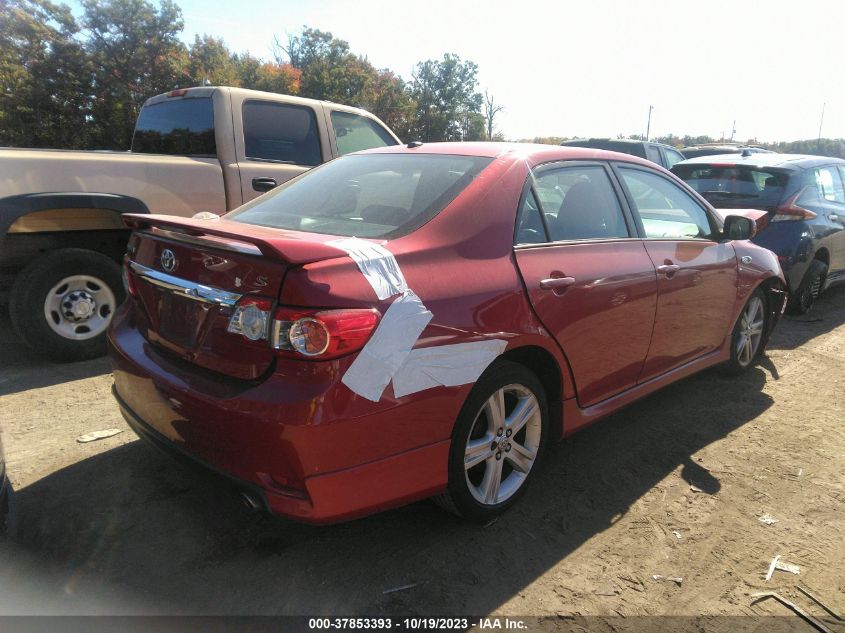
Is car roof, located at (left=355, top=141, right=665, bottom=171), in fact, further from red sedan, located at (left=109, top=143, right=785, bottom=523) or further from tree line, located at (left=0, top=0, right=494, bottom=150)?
tree line, located at (left=0, top=0, right=494, bottom=150)

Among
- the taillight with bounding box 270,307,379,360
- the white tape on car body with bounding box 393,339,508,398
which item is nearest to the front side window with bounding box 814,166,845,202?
the white tape on car body with bounding box 393,339,508,398

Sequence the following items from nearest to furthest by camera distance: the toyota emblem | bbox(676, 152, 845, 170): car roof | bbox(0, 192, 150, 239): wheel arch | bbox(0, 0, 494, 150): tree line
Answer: the toyota emblem, bbox(0, 192, 150, 239): wheel arch, bbox(676, 152, 845, 170): car roof, bbox(0, 0, 494, 150): tree line

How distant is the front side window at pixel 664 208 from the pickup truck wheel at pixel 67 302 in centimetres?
373

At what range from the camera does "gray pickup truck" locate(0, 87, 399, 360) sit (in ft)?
13.6

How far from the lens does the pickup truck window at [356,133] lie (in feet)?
20.1

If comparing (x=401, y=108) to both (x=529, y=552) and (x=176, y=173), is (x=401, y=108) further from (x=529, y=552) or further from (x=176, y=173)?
(x=529, y=552)

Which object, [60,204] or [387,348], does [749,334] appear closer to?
[387,348]

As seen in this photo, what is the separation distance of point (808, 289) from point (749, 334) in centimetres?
262

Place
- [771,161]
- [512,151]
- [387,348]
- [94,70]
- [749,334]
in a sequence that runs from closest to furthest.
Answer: [387,348], [512,151], [749,334], [771,161], [94,70]

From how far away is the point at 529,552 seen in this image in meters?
2.57

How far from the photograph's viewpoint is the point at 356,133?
6.26m

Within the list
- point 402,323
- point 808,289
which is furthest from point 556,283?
point 808,289

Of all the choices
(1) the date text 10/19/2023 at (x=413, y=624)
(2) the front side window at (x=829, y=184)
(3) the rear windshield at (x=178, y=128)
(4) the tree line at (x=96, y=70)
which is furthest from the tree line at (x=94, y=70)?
(1) the date text 10/19/2023 at (x=413, y=624)

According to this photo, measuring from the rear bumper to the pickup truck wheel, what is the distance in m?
2.54
